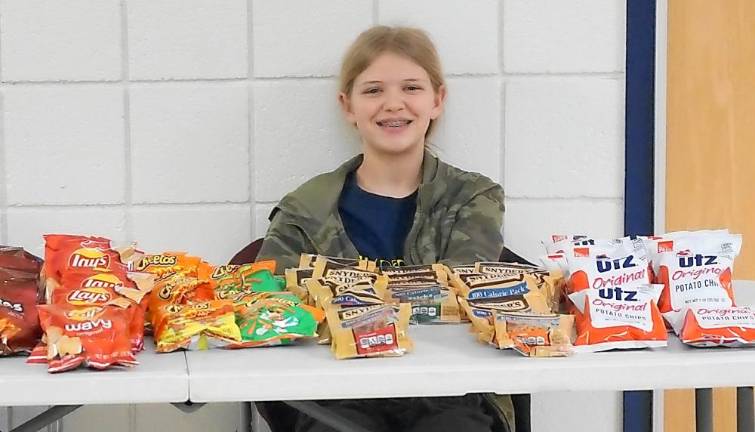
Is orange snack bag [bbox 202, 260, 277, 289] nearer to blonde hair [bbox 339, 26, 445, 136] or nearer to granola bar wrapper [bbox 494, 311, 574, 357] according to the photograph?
granola bar wrapper [bbox 494, 311, 574, 357]

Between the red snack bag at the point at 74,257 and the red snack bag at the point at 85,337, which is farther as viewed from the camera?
the red snack bag at the point at 74,257

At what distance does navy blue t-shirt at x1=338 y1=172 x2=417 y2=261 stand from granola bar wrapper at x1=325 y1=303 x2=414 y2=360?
666mm

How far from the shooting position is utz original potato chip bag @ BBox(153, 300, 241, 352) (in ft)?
3.84

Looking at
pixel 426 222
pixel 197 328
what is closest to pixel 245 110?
pixel 426 222

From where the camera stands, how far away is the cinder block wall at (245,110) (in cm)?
203

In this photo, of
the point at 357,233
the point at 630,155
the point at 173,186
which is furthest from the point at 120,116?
the point at 630,155

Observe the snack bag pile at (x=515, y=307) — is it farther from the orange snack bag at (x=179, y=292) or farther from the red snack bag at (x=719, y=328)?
the orange snack bag at (x=179, y=292)

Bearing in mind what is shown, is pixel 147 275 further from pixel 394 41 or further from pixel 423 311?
pixel 394 41

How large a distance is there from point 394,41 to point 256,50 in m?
0.33

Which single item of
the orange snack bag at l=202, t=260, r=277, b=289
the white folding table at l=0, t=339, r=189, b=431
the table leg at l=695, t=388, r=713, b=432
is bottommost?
the table leg at l=695, t=388, r=713, b=432

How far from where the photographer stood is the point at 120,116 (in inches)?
80.4

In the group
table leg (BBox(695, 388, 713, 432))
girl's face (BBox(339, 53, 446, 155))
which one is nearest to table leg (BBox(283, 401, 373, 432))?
table leg (BBox(695, 388, 713, 432))

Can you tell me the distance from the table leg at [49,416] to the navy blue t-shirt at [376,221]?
780 mm

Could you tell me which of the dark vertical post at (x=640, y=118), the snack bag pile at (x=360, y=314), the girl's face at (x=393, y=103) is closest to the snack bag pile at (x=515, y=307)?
the snack bag pile at (x=360, y=314)
